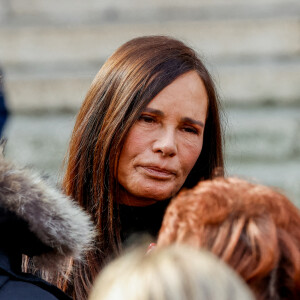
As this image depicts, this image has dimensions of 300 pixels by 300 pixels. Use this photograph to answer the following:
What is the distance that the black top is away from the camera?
8.23ft

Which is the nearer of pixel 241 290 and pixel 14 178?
pixel 241 290

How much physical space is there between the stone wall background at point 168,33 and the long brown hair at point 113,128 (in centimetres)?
330

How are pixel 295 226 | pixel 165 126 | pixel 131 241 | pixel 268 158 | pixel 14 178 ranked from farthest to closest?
pixel 268 158 → pixel 131 241 → pixel 165 126 → pixel 14 178 → pixel 295 226

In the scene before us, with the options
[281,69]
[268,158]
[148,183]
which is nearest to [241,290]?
[148,183]

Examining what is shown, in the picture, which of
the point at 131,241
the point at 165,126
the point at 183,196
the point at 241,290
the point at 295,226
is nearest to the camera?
the point at 241,290

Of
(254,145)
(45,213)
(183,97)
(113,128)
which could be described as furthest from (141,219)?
(254,145)

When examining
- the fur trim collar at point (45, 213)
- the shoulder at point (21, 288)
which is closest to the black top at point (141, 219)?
the fur trim collar at point (45, 213)

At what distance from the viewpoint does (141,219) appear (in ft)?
8.30

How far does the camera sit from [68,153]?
2.65 metres

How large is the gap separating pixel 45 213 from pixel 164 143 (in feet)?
2.12

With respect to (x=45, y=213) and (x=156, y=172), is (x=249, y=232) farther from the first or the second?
(x=156, y=172)

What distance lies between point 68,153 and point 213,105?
0.55 meters

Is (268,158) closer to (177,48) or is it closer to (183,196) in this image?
(177,48)

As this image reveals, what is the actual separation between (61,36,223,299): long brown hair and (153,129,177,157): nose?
107mm
